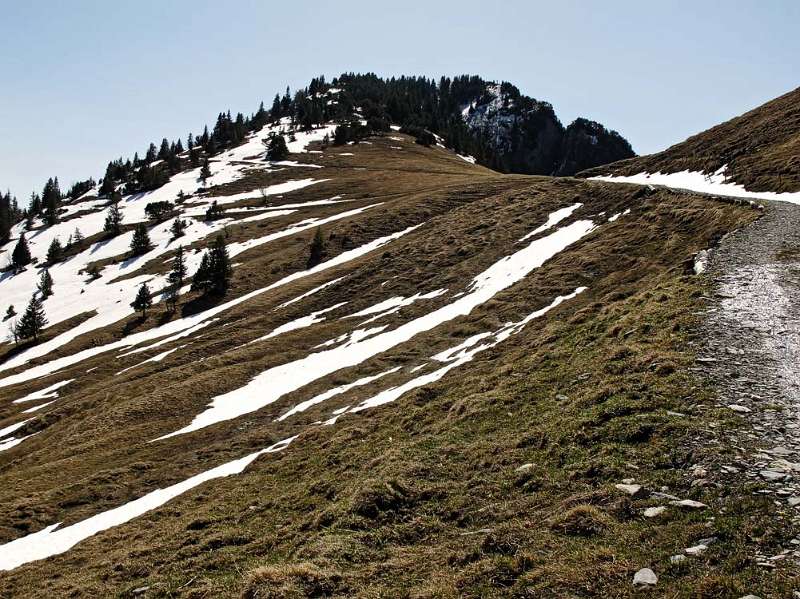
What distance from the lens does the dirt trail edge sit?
30.3ft

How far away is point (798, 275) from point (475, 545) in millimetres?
19645

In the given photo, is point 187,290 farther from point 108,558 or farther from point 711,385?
point 711,385

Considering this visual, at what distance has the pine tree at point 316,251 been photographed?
264 ft

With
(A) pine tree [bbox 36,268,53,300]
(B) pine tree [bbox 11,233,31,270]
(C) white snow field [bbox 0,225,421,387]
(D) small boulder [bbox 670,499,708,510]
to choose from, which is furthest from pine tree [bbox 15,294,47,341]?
(D) small boulder [bbox 670,499,708,510]

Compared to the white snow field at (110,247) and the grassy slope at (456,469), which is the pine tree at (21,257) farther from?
the grassy slope at (456,469)

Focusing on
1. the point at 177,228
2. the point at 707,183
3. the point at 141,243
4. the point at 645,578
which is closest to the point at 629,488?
the point at 645,578

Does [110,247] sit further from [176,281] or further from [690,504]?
[690,504]

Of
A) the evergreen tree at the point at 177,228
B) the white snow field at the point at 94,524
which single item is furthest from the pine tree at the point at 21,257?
the white snow field at the point at 94,524

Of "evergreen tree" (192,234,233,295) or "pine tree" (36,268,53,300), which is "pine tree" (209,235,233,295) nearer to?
"evergreen tree" (192,234,233,295)

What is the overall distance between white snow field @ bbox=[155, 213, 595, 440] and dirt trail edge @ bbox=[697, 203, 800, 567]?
21336mm

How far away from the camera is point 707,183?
170 feet

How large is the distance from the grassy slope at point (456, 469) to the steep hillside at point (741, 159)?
272 inches

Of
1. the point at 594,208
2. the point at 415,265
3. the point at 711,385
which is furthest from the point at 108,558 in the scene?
the point at 594,208

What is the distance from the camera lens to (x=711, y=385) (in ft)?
42.6
